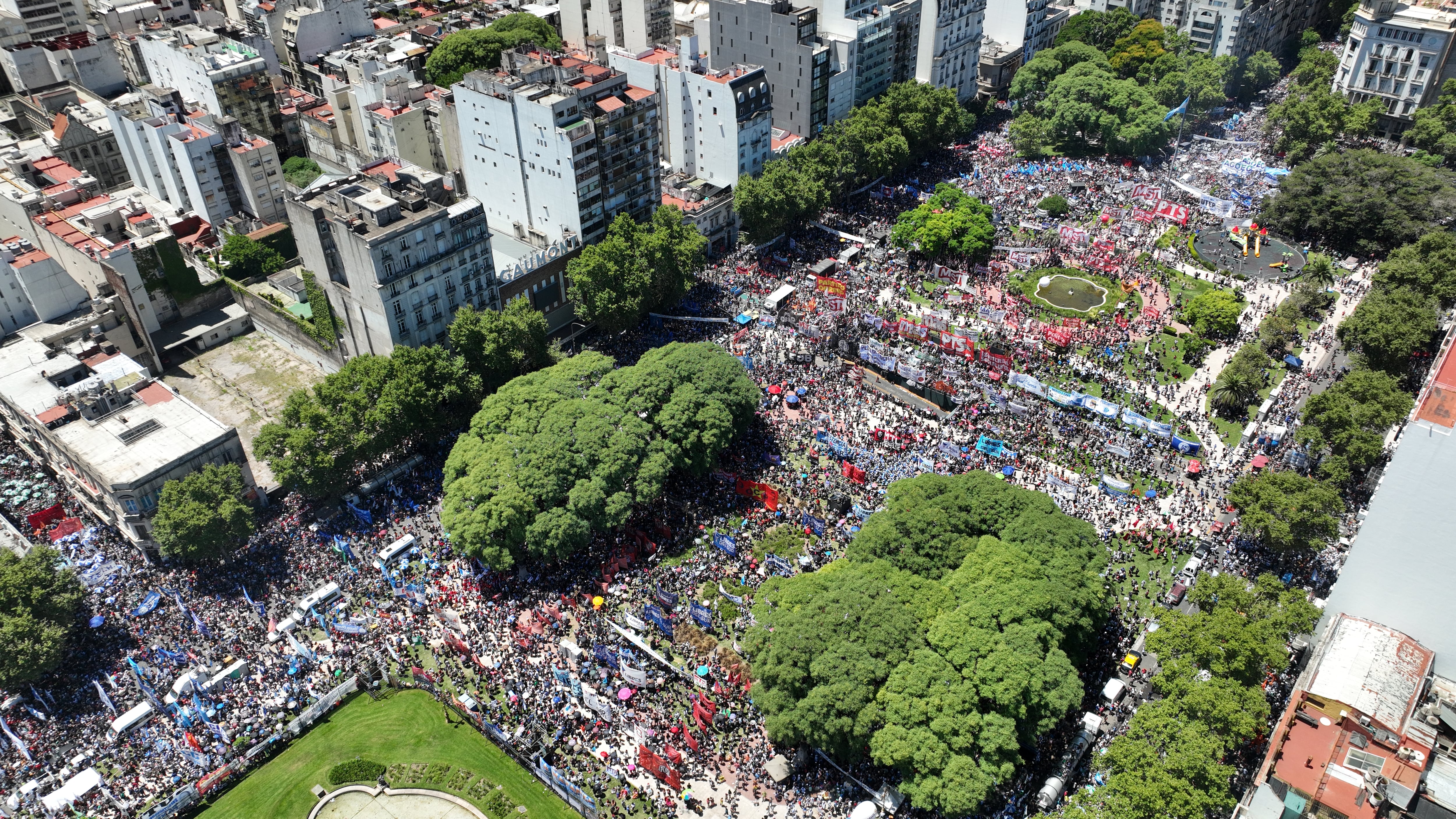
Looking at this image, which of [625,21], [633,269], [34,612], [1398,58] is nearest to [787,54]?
[625,21]

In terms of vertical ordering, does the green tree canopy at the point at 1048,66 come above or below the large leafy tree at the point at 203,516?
above

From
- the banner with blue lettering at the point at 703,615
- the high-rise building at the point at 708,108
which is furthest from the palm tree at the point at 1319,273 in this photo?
the banner with blue lettering at the point at 703,615

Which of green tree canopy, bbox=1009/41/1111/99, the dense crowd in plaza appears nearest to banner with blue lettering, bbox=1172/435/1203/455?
the dense crowd in plaza

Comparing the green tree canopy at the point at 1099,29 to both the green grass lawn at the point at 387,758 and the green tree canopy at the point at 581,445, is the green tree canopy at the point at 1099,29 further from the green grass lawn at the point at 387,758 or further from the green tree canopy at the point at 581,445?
the green grass lawn at the point at 387,758

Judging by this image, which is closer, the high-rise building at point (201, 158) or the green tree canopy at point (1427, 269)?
A: the green tree canopy at point (1427, 269)

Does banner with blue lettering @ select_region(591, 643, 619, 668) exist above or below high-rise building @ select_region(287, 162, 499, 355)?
below

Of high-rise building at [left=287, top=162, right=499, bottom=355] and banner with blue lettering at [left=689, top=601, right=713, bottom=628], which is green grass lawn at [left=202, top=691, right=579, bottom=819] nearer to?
banner with blue lettering at [left=689, top=601, right=713, bottom=628]

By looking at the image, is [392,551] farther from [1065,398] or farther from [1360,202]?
[1360,202]
